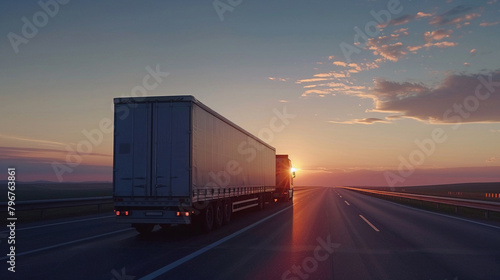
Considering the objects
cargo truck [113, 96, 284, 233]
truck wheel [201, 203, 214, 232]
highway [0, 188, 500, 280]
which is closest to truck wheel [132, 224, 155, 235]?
highway [0, 188, 500, 280]

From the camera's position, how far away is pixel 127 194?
13141 millimetres

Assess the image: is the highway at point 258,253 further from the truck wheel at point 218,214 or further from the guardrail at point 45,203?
the guardrail at point 45,203

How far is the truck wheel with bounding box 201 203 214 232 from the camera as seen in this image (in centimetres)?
1463

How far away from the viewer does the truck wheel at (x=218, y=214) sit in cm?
1603

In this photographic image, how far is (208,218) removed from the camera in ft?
49.5

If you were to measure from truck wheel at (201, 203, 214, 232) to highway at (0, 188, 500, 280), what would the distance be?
0.33 m

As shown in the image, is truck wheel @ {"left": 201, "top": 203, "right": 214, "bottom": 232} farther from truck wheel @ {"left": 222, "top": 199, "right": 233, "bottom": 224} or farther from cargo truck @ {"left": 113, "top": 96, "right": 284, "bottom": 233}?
truck wheel @ {"left": 222, "top": 199, "right": 233, "bottom": 224}

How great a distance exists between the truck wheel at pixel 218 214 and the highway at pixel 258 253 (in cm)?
42

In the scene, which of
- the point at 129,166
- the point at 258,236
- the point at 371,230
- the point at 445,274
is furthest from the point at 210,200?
the point at 445,274

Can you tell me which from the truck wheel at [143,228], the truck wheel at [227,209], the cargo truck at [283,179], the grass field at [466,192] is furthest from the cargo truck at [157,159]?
the grass field at [466,192]

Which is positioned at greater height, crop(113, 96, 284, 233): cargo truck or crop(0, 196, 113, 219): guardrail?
crop(113, 96, 284, 233): cargo truck

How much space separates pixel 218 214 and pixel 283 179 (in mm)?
21660

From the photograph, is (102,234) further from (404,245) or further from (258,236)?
(404,245)

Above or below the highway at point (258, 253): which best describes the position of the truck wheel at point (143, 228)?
above
